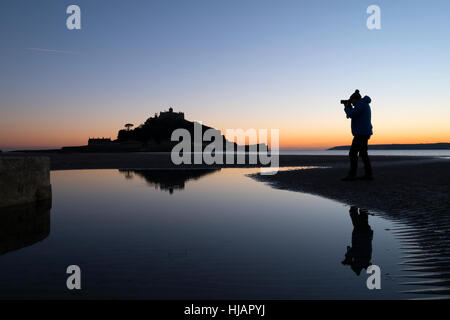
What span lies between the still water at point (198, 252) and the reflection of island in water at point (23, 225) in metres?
0.02

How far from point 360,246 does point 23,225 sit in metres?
6.51

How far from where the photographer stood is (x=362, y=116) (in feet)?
43.9

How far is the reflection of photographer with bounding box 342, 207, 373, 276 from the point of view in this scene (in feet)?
14.4

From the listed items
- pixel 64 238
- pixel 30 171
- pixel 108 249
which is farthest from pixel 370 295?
pixel 30 171

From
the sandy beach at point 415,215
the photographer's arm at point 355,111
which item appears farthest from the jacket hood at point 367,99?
the sandy beach at point 415,215

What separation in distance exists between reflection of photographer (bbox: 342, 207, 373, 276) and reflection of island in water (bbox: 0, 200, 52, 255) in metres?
5.03

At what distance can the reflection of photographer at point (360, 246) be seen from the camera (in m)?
4.39

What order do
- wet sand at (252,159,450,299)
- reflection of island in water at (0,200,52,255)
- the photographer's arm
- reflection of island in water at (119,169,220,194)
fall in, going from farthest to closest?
reflection of island in water at (119,169,220,194)
the photographer's arm
reflection of island in water at (0,200,52,255)
wet sand at (252,159,450,299)

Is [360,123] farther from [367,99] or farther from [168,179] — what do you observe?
[168,179]

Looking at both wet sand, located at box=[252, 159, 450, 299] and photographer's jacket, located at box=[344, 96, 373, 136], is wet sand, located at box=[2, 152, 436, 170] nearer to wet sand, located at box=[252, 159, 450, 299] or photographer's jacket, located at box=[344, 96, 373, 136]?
photographer's jacket, located at box=[344, 96, 373, 136]

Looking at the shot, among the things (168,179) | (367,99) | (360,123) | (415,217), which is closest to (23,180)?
(168,179)

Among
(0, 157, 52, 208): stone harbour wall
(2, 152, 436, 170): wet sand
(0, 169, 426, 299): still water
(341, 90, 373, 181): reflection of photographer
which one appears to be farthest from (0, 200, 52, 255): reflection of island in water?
(2, 152, 436, 170): wet sand

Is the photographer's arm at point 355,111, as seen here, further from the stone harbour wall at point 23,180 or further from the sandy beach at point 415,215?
the stone harbour wall at point 23,180
